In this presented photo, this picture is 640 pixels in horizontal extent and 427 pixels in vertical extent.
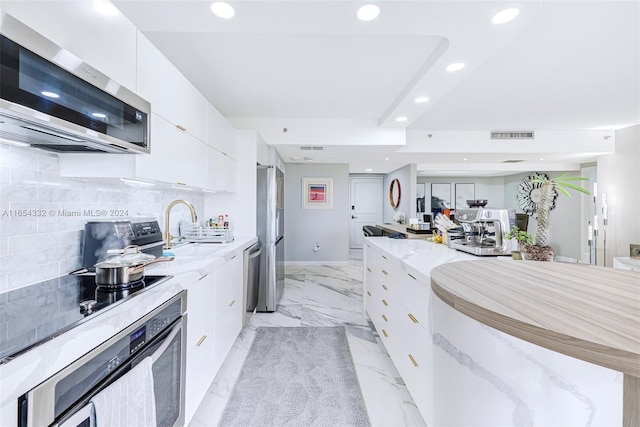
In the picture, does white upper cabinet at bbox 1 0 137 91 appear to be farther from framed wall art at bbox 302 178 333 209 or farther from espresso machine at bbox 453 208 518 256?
framed wall art at bbox 302 178 333 209

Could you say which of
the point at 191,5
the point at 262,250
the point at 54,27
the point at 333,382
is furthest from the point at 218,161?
the point at 333,382

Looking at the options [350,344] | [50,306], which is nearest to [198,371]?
[50,306]

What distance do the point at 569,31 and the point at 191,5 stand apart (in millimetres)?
2265

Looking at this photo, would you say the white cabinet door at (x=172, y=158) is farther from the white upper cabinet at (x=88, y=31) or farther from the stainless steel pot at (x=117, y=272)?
the stainless steel pot at (x=117, y=272)

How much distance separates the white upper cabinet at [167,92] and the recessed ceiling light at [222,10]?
41 cm

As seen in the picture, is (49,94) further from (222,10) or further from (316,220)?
(316,220)

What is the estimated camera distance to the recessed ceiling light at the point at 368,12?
4.51ft

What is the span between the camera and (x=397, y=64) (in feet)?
7.25

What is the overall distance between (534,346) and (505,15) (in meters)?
1.56

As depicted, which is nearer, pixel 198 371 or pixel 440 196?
pixel 198 371

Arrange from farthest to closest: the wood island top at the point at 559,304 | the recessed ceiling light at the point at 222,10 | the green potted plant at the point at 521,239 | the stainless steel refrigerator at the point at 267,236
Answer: the stainless steel refrigerator at the point at 267,236, the green potted plant at the point at 521,239, the recessed ceiling light at the point at 222,10, the wood island top at the point at 559,304

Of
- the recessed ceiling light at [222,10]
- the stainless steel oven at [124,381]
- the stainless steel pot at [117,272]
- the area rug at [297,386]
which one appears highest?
the recessed ceiling light at [222,10]

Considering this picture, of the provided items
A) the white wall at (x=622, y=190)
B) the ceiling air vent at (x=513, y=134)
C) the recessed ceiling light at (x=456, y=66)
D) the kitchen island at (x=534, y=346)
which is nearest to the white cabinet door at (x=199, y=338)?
the kitchen island at (x=534, y=346)

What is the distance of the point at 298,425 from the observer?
62.4 inches
